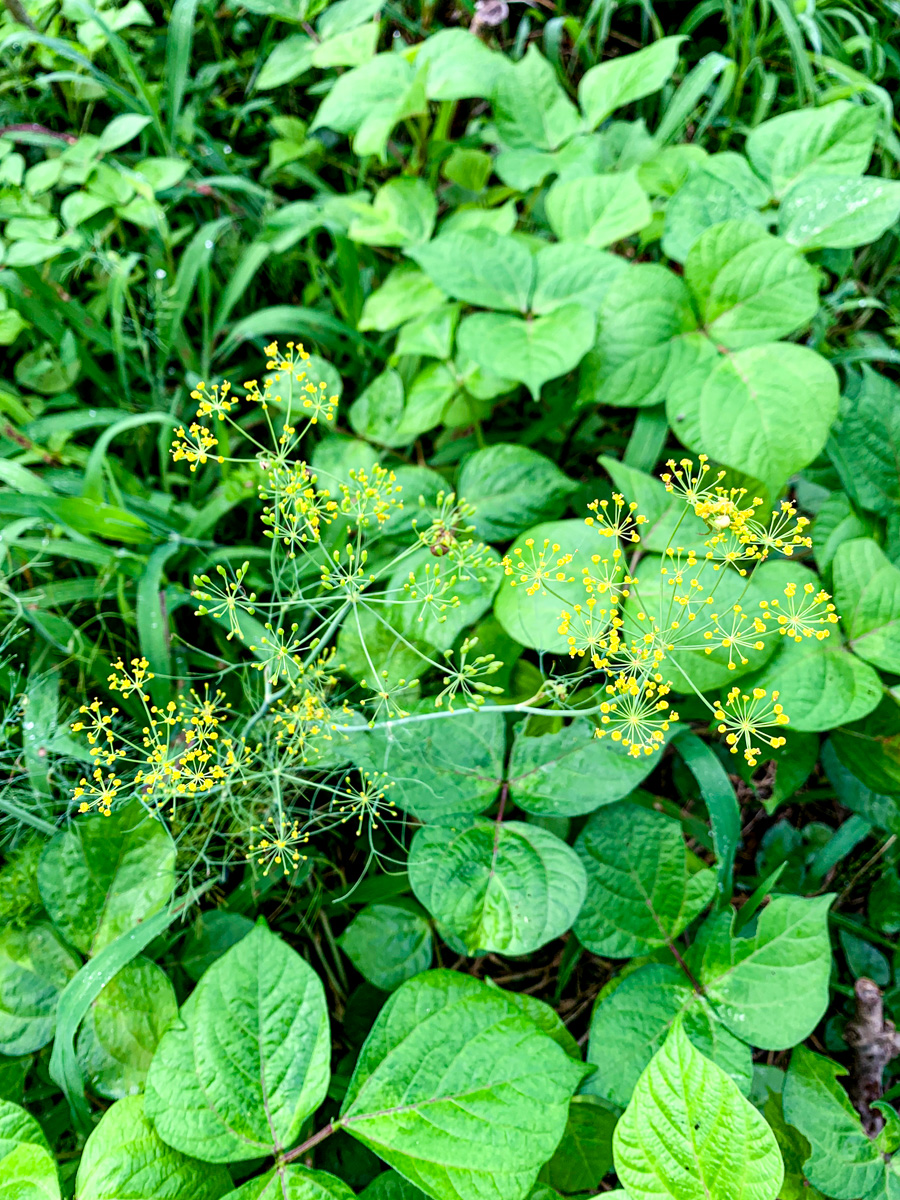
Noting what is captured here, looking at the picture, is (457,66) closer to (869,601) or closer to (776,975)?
(869,601)

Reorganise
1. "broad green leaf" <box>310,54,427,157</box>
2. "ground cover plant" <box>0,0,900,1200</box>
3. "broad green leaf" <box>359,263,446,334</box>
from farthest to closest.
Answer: "broad green leaf" <box>310,54,427,157</box> → "broad green leaf" <box>359,263,446,334</box> → "ground cover plant" <box>0,0,900,1200</box>

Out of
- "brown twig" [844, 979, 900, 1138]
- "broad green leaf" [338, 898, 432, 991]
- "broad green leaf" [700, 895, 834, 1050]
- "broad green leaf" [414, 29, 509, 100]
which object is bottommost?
"brown twig" [844, 979, 900, 1138]

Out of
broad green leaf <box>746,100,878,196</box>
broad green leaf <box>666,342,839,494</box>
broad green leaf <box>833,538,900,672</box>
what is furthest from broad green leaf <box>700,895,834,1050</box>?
broad green leaf <box>746,100,878,196</box>

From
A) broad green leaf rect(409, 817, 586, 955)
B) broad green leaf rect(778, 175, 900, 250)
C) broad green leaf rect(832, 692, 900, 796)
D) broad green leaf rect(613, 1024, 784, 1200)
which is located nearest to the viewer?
broad green leaf rect(613, 1024, 784, 1200)

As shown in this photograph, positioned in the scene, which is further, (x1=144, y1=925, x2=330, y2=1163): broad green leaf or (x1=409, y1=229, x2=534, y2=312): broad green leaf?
(x1=409, y1=229, x2=534, y2=312): broad green leaf

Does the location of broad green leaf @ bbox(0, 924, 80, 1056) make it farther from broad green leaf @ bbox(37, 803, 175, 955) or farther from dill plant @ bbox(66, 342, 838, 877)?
dill plant @ bbox(66, 342, 838, 877)

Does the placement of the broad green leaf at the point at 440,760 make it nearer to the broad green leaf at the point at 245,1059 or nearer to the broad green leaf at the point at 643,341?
the broad green leaf at the point at 245,1059

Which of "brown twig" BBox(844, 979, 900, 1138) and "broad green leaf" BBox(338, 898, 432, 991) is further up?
"broad green leaf" BBox(338, 898, 432, 991)

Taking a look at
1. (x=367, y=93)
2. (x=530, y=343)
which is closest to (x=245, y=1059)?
(x=530, y=343)
